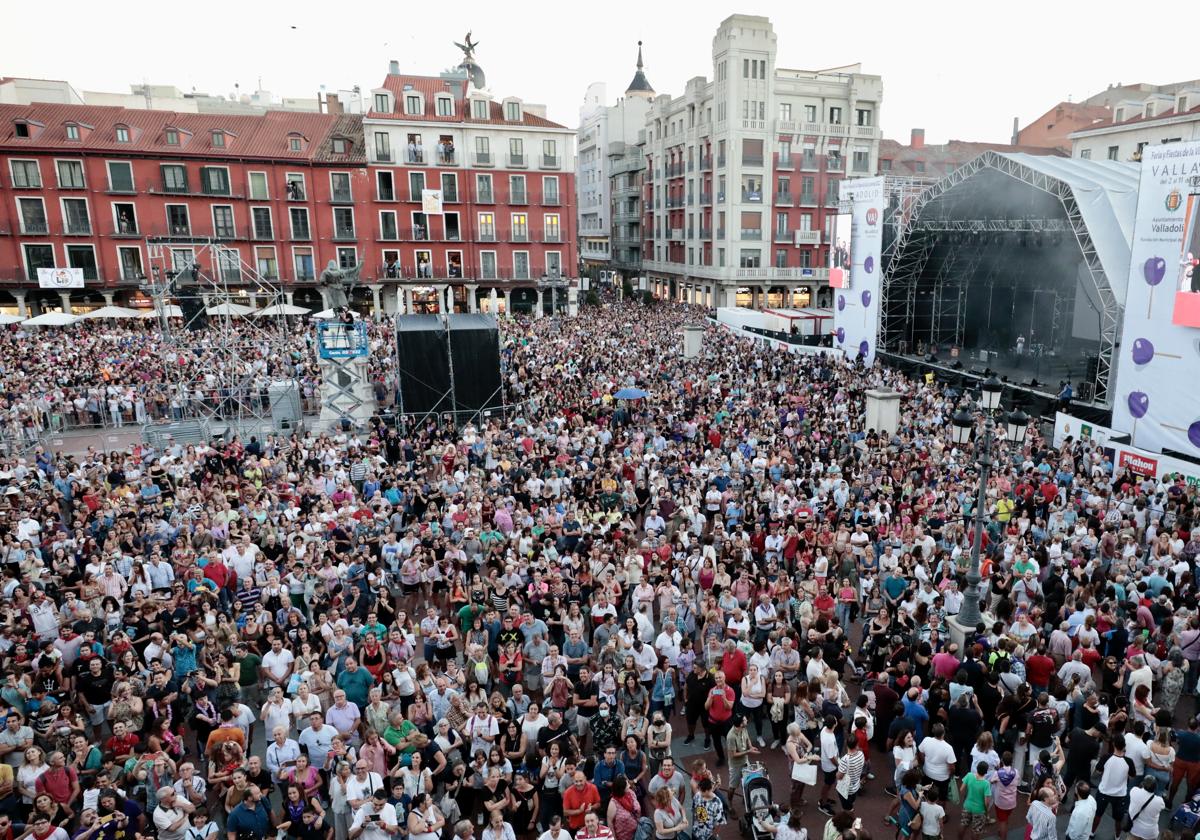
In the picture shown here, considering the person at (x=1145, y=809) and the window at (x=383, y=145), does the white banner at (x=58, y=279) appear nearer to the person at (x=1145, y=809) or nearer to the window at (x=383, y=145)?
the window at (x=383, y=145)

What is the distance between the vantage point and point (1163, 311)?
17.9 m

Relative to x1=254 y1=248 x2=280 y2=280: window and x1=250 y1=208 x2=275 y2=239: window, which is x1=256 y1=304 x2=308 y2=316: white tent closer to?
x1=254 y1=248 x2=280 y2=280: window

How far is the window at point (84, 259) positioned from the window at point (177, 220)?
394cm

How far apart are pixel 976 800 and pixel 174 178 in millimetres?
46397

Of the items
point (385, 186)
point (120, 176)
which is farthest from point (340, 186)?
point (120, 176)

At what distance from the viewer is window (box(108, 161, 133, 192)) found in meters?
40.6

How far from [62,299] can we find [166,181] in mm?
8273

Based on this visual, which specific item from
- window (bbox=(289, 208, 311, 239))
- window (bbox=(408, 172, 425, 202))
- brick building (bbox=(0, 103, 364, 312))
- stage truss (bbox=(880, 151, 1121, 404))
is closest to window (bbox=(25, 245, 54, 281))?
brick building (bbox=(0, 103, 364, 312))

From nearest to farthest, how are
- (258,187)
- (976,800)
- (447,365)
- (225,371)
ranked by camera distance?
(976,800) → (447,365) → (225,371) → (258,187)

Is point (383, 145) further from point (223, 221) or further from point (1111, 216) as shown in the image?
point (1111, 216)

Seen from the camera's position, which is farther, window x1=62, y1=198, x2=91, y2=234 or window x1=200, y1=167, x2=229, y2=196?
window x1=200, y1=167, x2=229, y2=196

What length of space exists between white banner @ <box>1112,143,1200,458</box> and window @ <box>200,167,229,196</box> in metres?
41.4

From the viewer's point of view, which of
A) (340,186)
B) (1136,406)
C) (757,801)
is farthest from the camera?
(340,186)

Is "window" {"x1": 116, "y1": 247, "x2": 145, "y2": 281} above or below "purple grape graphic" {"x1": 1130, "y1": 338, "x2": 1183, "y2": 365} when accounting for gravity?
above
